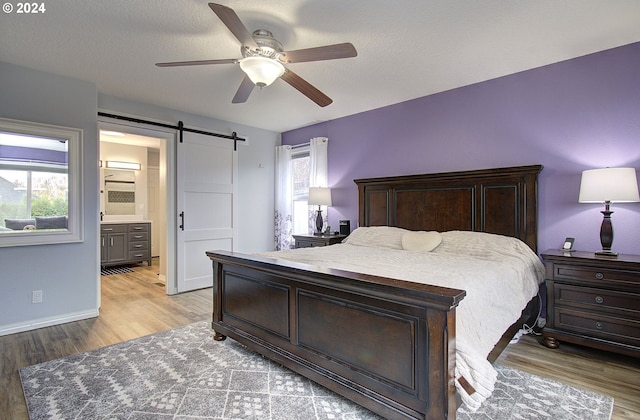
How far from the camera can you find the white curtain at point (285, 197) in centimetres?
541

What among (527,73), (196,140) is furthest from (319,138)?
(527,73)

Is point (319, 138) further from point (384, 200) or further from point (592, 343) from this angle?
point (592, 343)

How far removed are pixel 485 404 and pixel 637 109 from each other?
2.63 meters

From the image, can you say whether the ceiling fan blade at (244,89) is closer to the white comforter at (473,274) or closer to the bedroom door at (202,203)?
the white comforter at (473,274)

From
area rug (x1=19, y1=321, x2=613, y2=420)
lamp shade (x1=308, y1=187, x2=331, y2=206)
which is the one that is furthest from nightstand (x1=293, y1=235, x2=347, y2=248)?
area rug (x1=19, y1=321, x2=613, y2=420)

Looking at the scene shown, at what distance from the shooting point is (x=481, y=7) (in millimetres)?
2174

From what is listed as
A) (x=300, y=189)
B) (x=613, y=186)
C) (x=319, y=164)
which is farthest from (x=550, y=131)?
(x=300, y=189)

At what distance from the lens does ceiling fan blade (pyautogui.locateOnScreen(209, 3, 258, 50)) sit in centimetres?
172

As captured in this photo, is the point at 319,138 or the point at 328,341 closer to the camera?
the point at 328,341

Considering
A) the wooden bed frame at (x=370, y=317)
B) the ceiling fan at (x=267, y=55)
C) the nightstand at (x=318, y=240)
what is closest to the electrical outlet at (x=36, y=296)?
the wooden bed frame at (x=370, y=317)

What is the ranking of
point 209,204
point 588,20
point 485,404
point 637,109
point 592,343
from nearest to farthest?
1. point 485,404
2. point 588,20
3. point 592,343
4. point 637,109
5. point 209,204

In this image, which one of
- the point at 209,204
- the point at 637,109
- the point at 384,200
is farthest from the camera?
the point at 209,204

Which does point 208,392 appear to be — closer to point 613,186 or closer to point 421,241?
point 421,241

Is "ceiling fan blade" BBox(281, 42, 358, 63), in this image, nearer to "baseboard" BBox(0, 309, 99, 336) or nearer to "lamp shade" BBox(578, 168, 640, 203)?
"lamp shade" BBox(578, 168, 640, 203)
